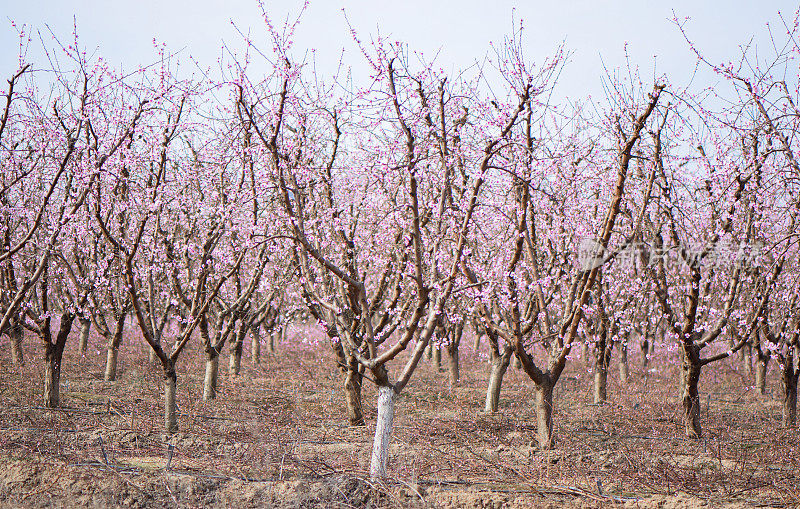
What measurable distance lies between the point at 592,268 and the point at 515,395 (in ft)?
33.0

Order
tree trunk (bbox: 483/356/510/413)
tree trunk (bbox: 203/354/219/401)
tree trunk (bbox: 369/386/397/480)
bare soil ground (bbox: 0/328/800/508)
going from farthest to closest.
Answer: tree trunk (bbox: 203/354/219/401)
tree trunk (bbox: 483/356/510/413)
tree trunk (bbox: 369/386/397/480)
bare soil ground (bbox: 0/328/800/508)

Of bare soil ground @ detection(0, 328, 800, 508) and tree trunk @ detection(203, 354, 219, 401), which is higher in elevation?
tree trunk @ detection(203, 354, 219, 401)

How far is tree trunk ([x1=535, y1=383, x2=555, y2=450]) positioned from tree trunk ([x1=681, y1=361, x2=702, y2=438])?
3059mm

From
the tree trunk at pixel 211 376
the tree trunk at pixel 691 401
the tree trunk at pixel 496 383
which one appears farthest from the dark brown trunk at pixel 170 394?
the tree trunk at pixel 691 401

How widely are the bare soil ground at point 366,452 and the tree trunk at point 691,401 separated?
0.81 ft

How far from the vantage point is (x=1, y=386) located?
53.6 feet

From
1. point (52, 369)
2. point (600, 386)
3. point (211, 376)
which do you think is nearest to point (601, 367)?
point (600, 386)

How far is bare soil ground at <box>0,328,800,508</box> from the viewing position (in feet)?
26.8

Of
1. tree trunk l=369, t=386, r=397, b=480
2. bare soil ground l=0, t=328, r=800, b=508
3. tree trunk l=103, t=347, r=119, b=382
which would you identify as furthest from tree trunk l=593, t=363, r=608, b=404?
tree trunk l=103, t=347, r=119, b=382

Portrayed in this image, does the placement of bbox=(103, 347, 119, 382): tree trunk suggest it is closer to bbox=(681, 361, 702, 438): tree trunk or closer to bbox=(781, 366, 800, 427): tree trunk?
bbox=(681, 361, 702, 438): tree trunk

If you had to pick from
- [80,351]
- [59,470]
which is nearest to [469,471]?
[59,470]

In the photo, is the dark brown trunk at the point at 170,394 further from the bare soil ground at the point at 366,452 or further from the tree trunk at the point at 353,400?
the tree trunk at the point at 353,400

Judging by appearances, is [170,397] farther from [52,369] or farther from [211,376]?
[211,376]

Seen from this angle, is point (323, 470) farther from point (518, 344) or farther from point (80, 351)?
point (80, 351)
